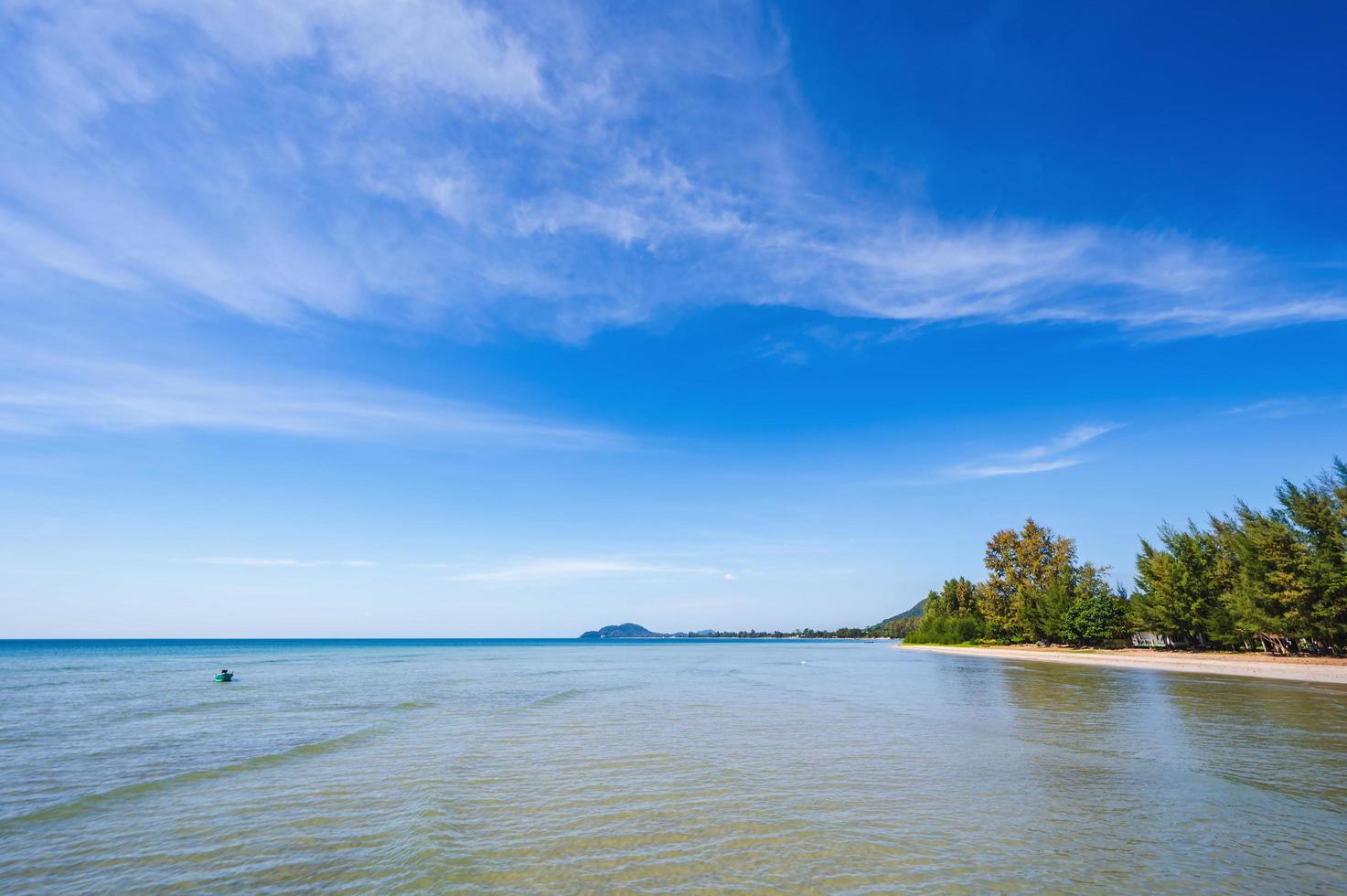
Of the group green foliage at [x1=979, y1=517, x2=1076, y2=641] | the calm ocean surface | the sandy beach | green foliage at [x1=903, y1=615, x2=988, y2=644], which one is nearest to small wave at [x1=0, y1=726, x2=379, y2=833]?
the calm ocean surface

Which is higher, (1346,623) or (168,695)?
(1346,623)

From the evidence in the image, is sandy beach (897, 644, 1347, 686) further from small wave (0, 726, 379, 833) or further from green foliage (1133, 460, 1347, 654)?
small wave (0, 726, 379, 833)

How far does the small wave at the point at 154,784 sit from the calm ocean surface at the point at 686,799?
11 cm

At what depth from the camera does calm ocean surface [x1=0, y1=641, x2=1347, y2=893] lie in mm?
9000

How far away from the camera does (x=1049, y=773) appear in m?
14.7

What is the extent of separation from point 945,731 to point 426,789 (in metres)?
16.4

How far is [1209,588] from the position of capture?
180 ft

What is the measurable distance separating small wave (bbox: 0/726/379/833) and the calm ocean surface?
11cm

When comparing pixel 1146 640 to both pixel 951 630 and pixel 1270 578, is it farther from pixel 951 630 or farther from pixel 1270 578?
pixel 1270 578

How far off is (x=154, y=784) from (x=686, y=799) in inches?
509

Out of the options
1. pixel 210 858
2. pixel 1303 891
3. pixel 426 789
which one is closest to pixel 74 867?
pixel 210 858

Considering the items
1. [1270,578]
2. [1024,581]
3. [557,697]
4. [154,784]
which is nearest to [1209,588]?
[1270,578]

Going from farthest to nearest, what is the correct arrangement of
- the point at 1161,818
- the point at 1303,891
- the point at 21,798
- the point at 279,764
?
the point at 279,764 < the point at 21,798 < the point at 1161,818 < the point at 1303,891

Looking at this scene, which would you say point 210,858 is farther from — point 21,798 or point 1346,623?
point 1346,623
